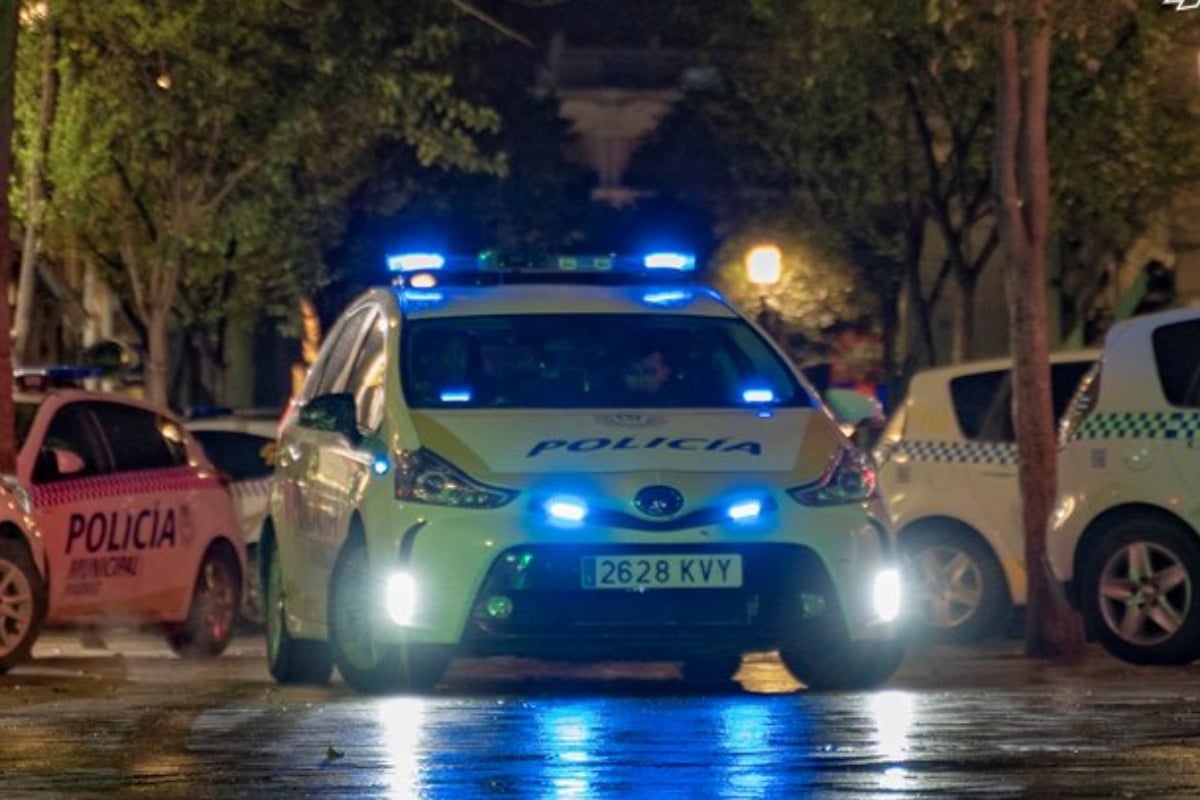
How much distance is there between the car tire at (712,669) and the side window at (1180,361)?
2.22 m

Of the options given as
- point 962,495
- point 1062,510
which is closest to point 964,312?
point 962,495

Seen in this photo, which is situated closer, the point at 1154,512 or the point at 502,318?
the point at 502,318

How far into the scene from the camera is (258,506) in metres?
24.2

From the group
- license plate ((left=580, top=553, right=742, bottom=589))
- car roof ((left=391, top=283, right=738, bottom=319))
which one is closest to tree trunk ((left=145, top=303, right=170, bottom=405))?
car roof ((left=391, top=283, right=738, bottom=319))

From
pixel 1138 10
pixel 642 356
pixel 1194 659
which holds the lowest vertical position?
pixel 1194 659

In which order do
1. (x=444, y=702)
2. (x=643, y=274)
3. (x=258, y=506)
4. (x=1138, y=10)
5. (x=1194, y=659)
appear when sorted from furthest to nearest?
(x=258, y=506)
(x=1138, y=10)
(x=1194, y=659)
(x=643, y=274)
(x=444, y=702)

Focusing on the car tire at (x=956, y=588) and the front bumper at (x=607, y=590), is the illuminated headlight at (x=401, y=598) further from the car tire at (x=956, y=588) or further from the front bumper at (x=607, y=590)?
the car tire at (x=956, y=588)

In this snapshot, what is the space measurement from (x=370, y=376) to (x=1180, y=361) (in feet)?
12.7

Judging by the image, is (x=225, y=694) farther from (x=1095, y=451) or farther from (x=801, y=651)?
(x=1095, y=451)

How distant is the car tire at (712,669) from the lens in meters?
14.9

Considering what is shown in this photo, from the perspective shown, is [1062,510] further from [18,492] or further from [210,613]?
[210,613]

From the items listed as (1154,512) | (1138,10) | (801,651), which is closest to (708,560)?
(801,651)

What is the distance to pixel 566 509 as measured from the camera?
13.0 m

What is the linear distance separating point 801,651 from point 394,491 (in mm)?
1689
